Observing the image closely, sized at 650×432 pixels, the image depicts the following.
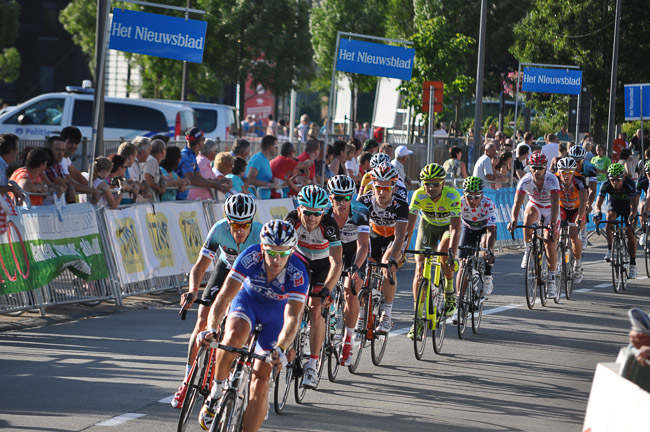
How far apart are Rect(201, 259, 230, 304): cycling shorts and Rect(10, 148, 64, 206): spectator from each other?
505 cm

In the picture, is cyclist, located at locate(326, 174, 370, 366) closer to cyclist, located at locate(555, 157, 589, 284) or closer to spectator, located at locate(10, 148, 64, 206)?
spectator, located at locate(10, 148, 64, 206)

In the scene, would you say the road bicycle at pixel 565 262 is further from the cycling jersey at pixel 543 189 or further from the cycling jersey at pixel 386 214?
the cycling jersey at pixel 386 214

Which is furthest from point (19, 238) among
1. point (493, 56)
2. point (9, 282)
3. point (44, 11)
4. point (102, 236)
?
point (44, 11)

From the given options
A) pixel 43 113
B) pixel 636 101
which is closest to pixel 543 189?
pixel 43 113

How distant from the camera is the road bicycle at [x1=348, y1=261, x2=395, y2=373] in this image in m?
10.1

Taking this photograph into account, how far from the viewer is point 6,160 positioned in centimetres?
1246

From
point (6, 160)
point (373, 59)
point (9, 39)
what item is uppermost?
point (9, 39)

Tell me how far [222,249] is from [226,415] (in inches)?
86.0

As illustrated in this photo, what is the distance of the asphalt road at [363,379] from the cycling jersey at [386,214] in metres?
1.25

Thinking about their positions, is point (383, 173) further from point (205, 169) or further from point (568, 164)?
point (568, 164)

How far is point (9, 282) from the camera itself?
1145 cm

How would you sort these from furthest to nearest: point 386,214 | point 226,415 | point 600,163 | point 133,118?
point 133,118, point 600,163, point 386,214, point 226,415

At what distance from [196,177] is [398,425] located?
25.3 ft

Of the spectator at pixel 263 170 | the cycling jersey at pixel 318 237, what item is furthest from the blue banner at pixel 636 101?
the cycling jersey at pixel 318 237
